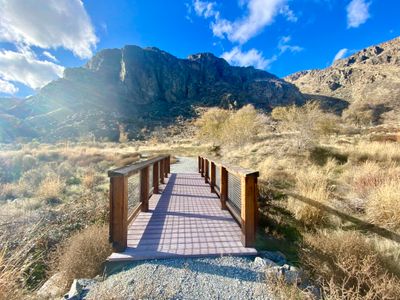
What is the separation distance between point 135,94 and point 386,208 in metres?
99.0

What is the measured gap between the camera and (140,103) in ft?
297

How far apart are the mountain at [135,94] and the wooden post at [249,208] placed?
182 ft

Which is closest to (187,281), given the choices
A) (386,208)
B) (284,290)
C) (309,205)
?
(284,290)

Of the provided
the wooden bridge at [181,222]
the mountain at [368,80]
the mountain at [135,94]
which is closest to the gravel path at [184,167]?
the wooden bridge at [181,222]

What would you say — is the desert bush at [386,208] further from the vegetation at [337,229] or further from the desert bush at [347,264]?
the desert bush at [347,264]

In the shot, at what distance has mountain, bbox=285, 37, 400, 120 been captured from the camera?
216 feet

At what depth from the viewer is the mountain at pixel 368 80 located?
6588cm

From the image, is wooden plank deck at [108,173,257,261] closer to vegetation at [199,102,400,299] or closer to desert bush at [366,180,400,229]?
vegetation at [199,102,400,299]

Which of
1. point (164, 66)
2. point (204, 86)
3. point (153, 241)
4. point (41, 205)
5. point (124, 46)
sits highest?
point (124, 46)

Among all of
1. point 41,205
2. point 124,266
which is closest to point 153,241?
point 124,266

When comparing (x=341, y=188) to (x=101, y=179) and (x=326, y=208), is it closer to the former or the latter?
(x=326, y=208)

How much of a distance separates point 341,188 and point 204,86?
101 metres

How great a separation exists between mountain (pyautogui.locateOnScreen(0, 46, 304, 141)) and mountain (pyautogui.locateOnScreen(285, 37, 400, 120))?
17.4 metres

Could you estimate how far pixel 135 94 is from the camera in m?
96.3
